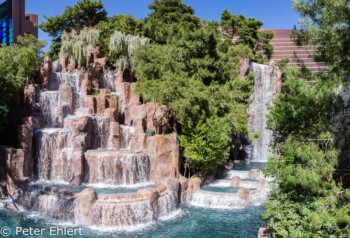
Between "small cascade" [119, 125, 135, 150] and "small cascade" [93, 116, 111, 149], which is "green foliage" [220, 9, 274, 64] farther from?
"small cascade" [93, 116, 111, 149]

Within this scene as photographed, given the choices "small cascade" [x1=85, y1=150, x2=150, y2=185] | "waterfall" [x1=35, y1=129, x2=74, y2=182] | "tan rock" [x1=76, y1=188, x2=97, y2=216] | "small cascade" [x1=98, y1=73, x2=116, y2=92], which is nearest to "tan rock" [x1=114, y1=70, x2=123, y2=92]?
"small cascade" [x1=98, y1=73, x2=116, y2=92]

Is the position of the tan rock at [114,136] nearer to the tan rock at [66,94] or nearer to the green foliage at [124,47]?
the tan rock at [66,94]

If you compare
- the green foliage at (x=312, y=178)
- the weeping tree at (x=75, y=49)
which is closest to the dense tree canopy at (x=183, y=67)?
the weeping tree at (x=75, y=49)

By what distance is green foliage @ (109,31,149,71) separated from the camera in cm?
2977

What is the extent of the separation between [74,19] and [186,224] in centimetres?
3172

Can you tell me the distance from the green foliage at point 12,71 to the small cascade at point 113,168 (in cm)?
602

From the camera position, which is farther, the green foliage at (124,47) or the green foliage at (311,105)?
the green foliage at (124,47)

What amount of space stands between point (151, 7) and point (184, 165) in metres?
29.7

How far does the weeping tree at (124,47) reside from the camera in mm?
29766

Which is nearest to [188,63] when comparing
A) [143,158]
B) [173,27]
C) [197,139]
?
[173,27]

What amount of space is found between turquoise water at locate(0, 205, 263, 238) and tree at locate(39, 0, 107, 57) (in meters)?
25.3

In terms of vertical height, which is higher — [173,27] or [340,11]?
[173,27]

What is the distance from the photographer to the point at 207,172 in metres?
21.6

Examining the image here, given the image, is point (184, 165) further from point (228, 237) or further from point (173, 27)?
point (173, 27)
